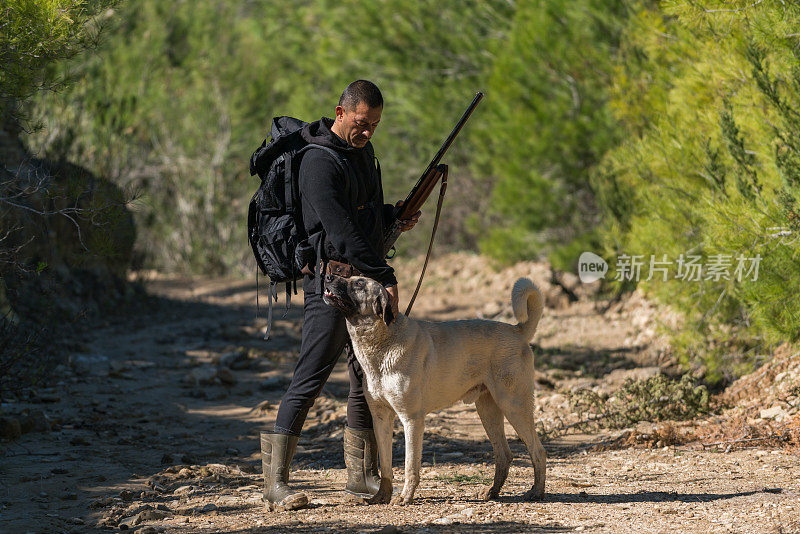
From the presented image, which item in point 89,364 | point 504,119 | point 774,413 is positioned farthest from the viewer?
point 504,119

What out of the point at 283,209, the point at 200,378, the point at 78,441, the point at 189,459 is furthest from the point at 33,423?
the point at 283,209

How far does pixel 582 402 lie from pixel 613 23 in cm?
695

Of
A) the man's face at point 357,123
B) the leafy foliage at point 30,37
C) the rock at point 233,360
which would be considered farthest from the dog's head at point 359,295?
the rock at point 233,360

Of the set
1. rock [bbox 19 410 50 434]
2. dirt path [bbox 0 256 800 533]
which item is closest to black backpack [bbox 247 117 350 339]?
dirt path [bbox 0 256 800 533]

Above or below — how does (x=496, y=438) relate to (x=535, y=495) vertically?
above

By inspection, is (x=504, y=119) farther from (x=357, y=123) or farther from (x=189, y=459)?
(x=357, y=123)

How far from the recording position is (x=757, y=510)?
15.3 feet

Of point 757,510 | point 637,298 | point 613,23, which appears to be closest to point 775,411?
point 757,510

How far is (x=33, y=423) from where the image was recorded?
6832 millimetres

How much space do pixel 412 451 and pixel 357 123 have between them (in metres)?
1.85

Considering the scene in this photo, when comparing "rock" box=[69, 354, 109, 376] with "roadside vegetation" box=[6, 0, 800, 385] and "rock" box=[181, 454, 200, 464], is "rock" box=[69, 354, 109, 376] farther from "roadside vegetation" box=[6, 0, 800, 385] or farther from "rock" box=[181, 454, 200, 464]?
"rock" box=[181, 454, 200, 464]

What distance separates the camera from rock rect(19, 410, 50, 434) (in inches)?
266

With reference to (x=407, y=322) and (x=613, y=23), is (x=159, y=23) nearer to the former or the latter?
(x=613, y=23)

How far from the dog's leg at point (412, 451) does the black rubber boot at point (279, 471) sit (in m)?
0.59
